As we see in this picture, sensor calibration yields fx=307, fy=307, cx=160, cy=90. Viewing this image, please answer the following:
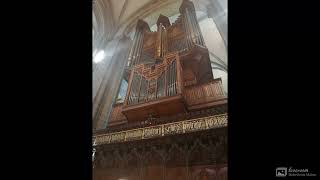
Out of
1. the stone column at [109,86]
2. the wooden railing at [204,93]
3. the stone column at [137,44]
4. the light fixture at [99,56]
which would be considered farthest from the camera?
the light fixture at [99,56]

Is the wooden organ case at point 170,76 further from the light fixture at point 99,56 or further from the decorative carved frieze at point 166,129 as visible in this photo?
the light fixture at point 99,56

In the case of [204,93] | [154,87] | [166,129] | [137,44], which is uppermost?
[137,44]

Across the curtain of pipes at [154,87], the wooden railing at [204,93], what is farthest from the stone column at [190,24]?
the wooden railing at [204,93]

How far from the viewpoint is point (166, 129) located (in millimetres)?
4891

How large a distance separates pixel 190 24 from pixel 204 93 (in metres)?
2.10

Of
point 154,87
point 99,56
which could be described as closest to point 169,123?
point 154,87

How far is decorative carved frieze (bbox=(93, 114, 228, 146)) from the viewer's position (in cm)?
454

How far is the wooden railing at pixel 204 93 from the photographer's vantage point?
16.5 ft

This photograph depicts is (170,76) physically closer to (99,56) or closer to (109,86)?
(109,86)

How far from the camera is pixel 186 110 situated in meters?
5.04

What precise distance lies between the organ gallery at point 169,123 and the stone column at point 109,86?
329 millimetres

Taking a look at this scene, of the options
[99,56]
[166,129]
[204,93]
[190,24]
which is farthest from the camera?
[99,56]
